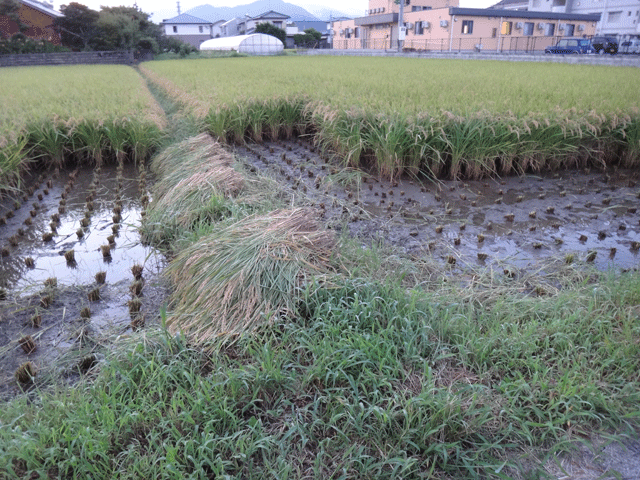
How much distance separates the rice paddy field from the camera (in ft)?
5.57

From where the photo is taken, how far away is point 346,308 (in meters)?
2.40

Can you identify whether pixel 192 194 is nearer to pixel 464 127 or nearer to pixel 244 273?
pixel 244 273

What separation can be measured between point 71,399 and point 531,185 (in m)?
4.79

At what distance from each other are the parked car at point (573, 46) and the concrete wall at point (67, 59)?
25.4 meters

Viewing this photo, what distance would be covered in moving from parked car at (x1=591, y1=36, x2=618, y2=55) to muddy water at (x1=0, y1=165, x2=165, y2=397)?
24.8 meters

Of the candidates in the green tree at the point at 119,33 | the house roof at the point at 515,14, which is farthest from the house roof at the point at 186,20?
the house roof at the point at 515,14

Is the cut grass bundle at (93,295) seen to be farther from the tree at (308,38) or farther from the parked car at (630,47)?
the tree at (308,38)

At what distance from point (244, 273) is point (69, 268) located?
5.66 ft

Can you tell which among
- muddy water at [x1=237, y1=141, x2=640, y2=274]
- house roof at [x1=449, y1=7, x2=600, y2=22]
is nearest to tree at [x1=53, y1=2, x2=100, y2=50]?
house roof at [x1=449, y1=7, x2=600, y2=22]

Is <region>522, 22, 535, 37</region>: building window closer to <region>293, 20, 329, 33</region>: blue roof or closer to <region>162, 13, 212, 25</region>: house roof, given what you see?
<region>162, 13, 212, 25</region>: house roof

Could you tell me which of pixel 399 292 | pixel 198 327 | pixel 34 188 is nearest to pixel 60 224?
pixel 34 188

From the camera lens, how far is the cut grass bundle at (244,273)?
2.39 metres

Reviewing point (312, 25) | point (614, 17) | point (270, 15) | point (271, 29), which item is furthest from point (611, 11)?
point (312, 25)

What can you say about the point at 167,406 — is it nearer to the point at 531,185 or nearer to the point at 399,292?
the point at 399,292
